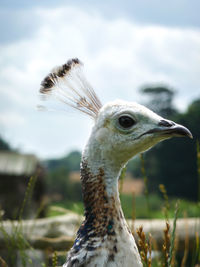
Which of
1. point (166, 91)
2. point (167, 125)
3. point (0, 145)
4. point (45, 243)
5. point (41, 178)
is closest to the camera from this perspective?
point (167, 125)

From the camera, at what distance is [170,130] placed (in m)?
1.33

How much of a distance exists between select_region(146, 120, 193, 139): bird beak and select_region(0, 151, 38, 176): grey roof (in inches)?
330

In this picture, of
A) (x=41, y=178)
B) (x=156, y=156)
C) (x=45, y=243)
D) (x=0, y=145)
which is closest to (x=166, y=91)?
(x=156, y=156)

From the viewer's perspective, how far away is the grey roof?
952 cm

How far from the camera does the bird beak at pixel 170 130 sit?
132 cm

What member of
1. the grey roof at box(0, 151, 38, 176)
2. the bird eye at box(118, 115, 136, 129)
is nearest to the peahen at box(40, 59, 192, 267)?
the bird eye at box(118, 115, 136, 129)

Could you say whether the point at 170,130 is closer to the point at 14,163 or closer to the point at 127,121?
the point at 127,121

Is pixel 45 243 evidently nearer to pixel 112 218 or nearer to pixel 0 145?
pixel 112 218

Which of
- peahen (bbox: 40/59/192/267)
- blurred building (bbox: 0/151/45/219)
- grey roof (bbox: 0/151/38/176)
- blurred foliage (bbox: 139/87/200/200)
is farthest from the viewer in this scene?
blurred foliage (bbox: 139/87/200/200)

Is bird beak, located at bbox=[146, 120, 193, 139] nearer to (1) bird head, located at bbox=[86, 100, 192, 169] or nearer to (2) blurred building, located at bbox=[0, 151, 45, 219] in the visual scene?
(1) bird head, located at bbox=[86, 100, 192, 169]

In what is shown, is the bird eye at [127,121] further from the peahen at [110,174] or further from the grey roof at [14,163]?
the grey roof at [14,163]

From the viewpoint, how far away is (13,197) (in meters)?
9.08

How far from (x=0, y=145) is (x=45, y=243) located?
2530 centimetres

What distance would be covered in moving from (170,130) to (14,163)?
8832mm
